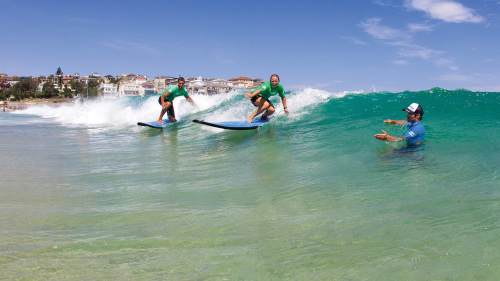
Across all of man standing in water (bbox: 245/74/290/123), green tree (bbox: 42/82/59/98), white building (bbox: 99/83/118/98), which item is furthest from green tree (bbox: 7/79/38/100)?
man standing in water (bbox: 245/74/290/123)

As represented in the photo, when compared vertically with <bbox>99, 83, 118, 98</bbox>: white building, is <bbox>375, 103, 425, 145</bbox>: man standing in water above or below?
below

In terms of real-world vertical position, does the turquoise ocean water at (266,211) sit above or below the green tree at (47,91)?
below

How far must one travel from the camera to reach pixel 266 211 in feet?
12.6

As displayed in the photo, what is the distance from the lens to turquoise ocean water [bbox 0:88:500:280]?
2.62m

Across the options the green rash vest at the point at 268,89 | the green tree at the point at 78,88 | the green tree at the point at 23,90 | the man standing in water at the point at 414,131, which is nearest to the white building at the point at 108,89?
the green tree at the point at 78,88

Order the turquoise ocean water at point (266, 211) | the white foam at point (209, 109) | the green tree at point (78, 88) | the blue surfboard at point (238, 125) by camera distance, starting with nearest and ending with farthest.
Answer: the turquoise ocean water at point (266, 211), the blue surfboard at point (238, 125), the white foam at point (209, 109), the green tree at point (78, 88)

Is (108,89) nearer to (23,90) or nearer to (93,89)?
(93,89)

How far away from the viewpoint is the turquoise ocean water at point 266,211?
2615 mm

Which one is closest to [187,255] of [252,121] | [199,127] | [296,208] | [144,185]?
[296,208]

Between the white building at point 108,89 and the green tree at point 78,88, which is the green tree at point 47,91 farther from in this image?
the white building at point 108,89

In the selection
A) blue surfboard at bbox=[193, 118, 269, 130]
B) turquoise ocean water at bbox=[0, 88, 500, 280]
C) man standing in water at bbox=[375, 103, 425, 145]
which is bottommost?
turquoise ocean water at bbox=[0, 88, 500, 280]

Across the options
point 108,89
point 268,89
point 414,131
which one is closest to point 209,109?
point 268,89

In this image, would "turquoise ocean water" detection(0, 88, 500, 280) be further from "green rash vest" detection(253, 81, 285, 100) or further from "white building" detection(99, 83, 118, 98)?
"white building" detection(99, 83, 118, 98)

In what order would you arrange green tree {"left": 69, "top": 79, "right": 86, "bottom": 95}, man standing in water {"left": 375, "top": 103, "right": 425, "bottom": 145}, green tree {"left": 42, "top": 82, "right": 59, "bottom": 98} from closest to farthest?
man standing in water {"left": 375, "top": 103, "right": 425, "bottom": 145}, green tree {"left": 42, "top": 82, "right": 59, "bottom": 98}, green tree {"left": 69, "top": 79, "right": 86, "bottom": 95}
